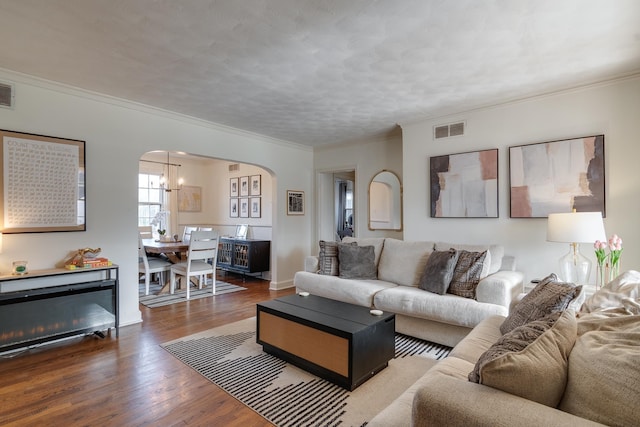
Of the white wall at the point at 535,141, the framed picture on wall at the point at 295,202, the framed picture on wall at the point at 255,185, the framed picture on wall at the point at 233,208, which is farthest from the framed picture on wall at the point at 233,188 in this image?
the white wall at the point at 535,141

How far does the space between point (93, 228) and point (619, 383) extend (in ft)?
13.4

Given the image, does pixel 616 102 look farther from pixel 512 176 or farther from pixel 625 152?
pixel 512 176

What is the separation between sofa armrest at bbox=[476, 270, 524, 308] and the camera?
276 centimetres

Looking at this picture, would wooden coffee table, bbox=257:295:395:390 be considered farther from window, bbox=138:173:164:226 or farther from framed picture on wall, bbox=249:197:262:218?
window, bbox=138:173:164:226

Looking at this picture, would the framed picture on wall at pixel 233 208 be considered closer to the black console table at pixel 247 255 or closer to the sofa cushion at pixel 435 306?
the black console table at pixel 247 255

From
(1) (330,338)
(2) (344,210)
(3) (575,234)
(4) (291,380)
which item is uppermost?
(2) (344,210)

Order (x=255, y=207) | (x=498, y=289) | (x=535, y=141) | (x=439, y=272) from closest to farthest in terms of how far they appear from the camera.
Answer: (x=498, y=289)
(x=439, y=272)
(x=535, y=141)
(x=255, y=207)

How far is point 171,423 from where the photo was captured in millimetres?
1886

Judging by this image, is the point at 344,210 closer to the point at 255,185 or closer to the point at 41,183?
the point at 255,185

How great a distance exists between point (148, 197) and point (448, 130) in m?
6.22

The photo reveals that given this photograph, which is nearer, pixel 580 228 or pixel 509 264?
pixel 580 228

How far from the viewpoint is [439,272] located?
10.5ft

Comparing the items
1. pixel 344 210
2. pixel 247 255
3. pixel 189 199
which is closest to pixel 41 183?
pixel 247 255

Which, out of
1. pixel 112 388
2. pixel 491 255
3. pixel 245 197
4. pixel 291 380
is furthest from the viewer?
pixel 245 197
